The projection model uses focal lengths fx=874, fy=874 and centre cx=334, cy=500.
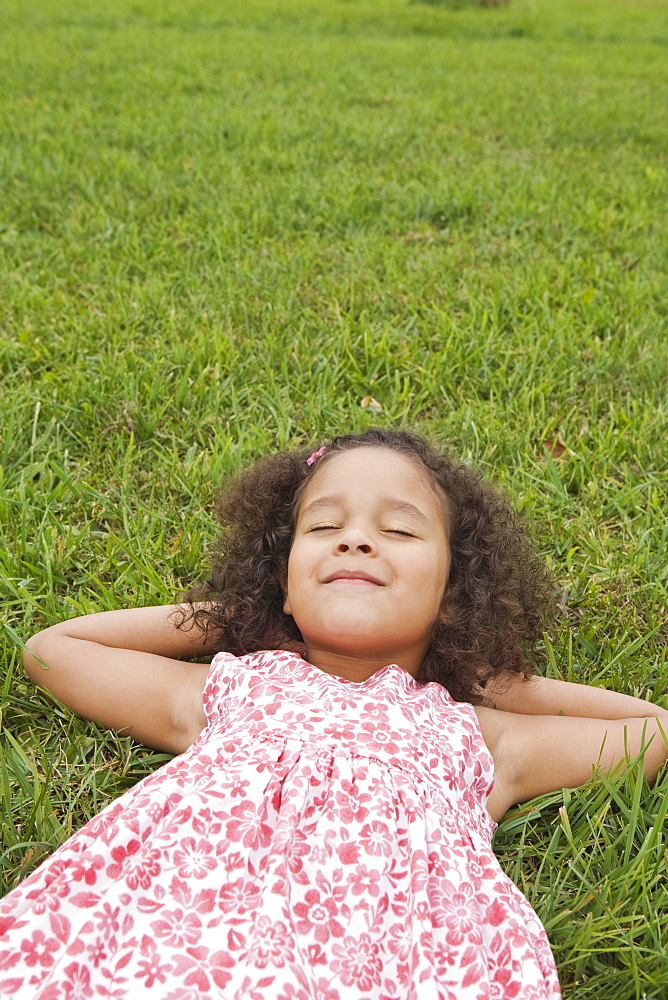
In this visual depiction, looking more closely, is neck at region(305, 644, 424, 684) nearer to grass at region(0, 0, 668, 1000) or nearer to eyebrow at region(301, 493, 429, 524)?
eyebrow at region(301, 493, 429, 524)

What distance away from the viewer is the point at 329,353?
134 inches

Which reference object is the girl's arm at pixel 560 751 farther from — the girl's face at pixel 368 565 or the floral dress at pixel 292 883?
the girl's face at pixel 368 565

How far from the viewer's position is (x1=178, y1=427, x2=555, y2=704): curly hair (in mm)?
2111

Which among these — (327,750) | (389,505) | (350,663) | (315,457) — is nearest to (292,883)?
(327,750)

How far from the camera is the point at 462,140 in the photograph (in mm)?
6246

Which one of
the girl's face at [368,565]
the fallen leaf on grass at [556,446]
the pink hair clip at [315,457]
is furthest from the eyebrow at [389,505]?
the fallen leaf on grass at [556,446]

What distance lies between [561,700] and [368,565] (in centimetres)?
60

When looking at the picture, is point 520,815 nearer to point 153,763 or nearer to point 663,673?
point 663,673

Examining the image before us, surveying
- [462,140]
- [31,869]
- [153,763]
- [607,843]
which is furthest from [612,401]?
[462,140]

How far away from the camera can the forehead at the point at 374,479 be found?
6.77ft

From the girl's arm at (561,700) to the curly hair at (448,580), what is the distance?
0.03m

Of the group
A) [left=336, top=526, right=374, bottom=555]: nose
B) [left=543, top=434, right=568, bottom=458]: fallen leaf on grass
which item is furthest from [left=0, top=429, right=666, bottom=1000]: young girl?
[left=543, top=434, right=568, bottom=458]: fallen leaf on grass

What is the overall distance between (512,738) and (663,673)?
504mm

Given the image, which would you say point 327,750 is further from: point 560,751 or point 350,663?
point 560,751
